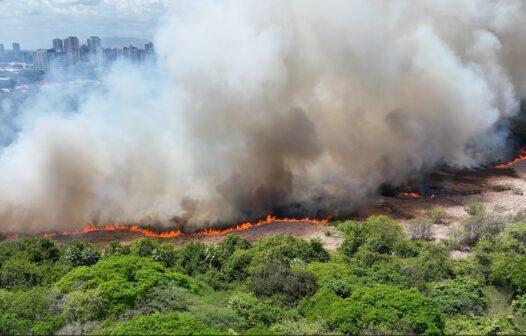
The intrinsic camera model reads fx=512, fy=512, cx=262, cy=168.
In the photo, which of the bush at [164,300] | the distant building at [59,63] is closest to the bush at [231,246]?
the bush at [164,300]

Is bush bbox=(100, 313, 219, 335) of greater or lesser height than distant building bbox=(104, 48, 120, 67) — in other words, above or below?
below

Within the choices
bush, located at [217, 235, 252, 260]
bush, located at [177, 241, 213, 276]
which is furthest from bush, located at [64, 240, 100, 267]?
bush, located at [217, 235, 252, 260]

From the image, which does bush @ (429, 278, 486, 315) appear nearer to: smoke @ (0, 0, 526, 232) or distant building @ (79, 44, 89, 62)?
smoke @ (0, 0, 526, 232)

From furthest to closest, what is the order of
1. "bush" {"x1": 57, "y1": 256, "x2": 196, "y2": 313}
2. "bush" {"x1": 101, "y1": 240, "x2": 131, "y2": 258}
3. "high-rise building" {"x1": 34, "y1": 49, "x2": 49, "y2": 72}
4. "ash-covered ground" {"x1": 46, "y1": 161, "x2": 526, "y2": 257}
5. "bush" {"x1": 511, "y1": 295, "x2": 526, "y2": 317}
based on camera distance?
"high-rise building" {"x1": 34, "y1": 49, "x2": 49, "y2": 72}, "ash-covered ground" {"x1": 46, "y1": 161, "x2": 526, "y2": 257}, "bush" {"x1": 101, "y1": 240, "x2": 131, "y2": 258}, "bush" {"x1": 511, "y1": 295, "x2": 526, "y2": 317}, "bush" {"x1": 57, "y1": 256, "x2": 196, "y2": 313}

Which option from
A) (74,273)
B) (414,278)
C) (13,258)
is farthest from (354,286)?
(13,258)

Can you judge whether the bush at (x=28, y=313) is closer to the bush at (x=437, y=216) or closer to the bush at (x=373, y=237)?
the bush at (x=373, y=237)

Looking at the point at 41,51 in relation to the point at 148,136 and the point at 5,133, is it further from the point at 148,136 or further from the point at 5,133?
the point at 148,136
